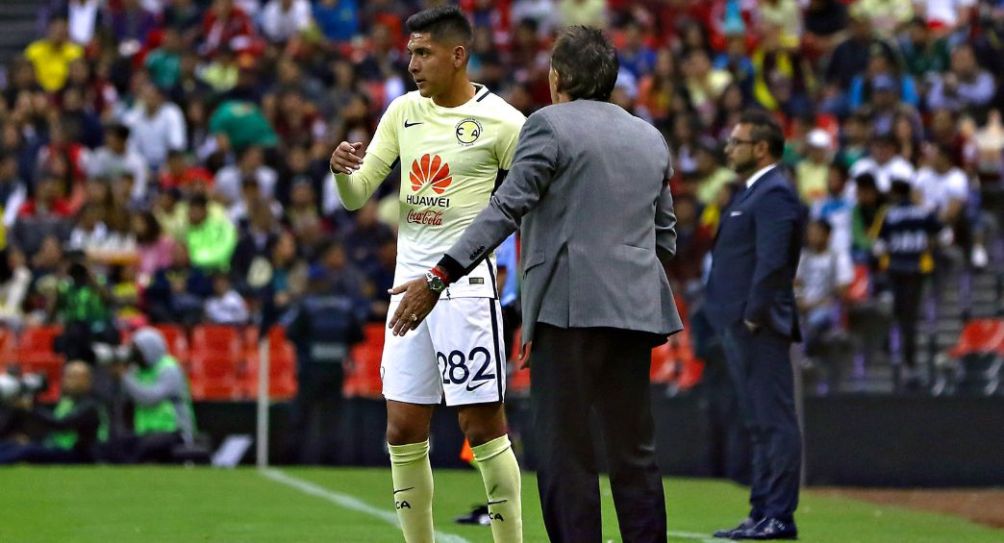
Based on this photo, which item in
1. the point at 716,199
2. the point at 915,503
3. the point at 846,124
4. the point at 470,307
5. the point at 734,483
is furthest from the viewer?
the point at 846,124

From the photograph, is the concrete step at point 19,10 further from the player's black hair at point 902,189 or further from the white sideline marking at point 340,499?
the player's black hair at point 902,189

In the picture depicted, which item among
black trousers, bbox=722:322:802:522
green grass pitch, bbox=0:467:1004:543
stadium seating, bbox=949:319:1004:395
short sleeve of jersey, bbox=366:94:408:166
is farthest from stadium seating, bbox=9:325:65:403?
short sleeve of jersey, bbox=366:94:408:166

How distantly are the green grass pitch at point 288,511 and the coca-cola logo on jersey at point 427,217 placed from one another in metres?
2.75

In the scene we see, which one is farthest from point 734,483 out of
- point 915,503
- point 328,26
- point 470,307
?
point 328,26

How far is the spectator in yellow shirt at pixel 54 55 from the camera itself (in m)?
23.9

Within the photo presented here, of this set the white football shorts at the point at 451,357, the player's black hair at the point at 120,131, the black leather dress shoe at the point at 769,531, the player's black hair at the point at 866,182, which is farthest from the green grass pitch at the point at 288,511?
the player's black hair at the point at 120,131

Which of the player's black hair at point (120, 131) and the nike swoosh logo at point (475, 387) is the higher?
the player's black hair at point (120, 131)

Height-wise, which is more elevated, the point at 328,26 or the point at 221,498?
the point at 328,26

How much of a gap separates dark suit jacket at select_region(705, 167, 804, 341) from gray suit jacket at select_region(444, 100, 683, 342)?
3.29m

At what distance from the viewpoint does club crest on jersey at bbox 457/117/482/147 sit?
24.7 feet

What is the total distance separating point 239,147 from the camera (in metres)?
22.6

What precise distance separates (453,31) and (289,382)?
11205 mm

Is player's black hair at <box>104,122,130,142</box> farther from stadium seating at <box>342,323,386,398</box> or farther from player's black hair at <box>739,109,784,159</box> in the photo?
player's black hair at <box>739,109,784,159</box>

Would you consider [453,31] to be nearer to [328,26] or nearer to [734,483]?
[734,483]
